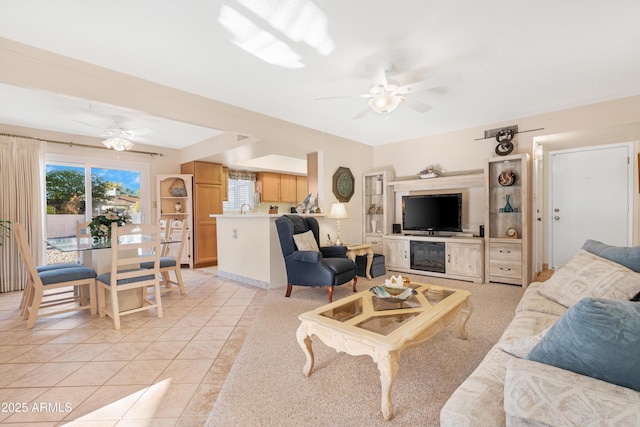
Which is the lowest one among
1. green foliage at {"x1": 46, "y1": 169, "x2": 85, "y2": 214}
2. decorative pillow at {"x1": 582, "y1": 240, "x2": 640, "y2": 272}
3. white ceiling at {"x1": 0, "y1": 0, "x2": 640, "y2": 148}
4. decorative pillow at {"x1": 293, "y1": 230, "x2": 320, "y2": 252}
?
decorative pillow at {"x1": 293, "y1": 230, "x2": 320, "y2": 252}

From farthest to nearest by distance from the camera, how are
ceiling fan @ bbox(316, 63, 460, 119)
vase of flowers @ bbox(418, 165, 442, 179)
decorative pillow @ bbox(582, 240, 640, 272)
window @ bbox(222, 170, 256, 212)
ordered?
window @ bbox(222, 170, 256, 212), vase of flowers @ bbox(418, 165, 442, 179), ceiling fan @ bbox(316, 63, 460, 119), decorative pillow @ bbox(582, 240, 640, 272)

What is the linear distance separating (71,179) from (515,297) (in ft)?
22.7

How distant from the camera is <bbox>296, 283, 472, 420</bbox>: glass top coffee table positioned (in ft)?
4.90

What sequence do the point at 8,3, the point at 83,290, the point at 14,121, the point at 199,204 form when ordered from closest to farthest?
the point at 8,3 → the point at 83,290 → the point at 14,121 → the point at 199,204

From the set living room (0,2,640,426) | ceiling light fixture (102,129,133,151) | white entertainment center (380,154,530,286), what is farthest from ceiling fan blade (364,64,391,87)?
ceiling light fixture (102,129,133,151)

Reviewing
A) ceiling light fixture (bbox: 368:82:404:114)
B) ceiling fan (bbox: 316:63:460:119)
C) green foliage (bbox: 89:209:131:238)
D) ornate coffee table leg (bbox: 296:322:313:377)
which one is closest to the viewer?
ornate coffee table leg (bbox: 296:322:313:377)

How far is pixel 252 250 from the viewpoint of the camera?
14.2ft

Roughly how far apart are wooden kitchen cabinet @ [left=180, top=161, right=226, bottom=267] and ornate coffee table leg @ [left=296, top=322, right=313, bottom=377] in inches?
182

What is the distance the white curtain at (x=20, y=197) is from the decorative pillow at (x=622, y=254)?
6623mm

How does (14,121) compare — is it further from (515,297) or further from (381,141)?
(515,297)

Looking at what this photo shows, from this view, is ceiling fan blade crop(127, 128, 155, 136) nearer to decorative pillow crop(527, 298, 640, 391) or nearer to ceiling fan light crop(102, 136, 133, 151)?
ceiling fan light crop(102, 136, 133, 151)

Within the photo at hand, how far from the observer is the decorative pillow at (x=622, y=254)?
1750 millimetres

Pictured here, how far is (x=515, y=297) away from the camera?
3.54 m

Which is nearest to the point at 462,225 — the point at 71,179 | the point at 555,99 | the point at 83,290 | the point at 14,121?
the point at 555,99
